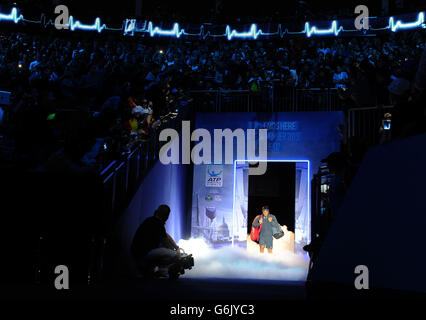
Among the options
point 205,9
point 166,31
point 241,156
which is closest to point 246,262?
point 241,156

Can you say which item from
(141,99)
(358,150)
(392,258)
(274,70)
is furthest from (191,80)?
(392,258)

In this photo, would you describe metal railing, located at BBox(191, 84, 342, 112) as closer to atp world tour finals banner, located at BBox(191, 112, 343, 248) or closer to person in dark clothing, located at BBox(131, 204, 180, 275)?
atp world tour finals banner, located at BBox(191, 112, 343, 248)

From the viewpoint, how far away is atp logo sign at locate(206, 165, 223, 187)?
14177 millimetres

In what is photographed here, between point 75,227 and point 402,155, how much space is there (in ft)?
13.7

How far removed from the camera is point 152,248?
760cm

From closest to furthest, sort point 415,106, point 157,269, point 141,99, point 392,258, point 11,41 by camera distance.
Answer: point 392,258, point 415,106, point 157,269, point 141,99, point 11,41

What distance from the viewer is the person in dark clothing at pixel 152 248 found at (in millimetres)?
7434

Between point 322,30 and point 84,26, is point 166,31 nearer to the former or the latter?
point 84,26

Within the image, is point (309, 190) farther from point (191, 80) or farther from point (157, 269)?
point (157, 269)

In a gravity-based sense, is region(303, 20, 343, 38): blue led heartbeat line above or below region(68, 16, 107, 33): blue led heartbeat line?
below

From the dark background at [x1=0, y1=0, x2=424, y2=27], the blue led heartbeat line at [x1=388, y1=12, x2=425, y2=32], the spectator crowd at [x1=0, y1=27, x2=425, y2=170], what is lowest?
the spectator crowd at [x1=0, y1=27, x2=425, y2=170]

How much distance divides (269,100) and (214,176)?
291 cm

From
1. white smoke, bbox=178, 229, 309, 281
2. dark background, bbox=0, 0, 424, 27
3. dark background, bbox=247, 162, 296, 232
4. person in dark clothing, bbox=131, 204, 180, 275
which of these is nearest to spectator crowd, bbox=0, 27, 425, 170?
person in dark clothing, bbox=131, 204, 180, 275
